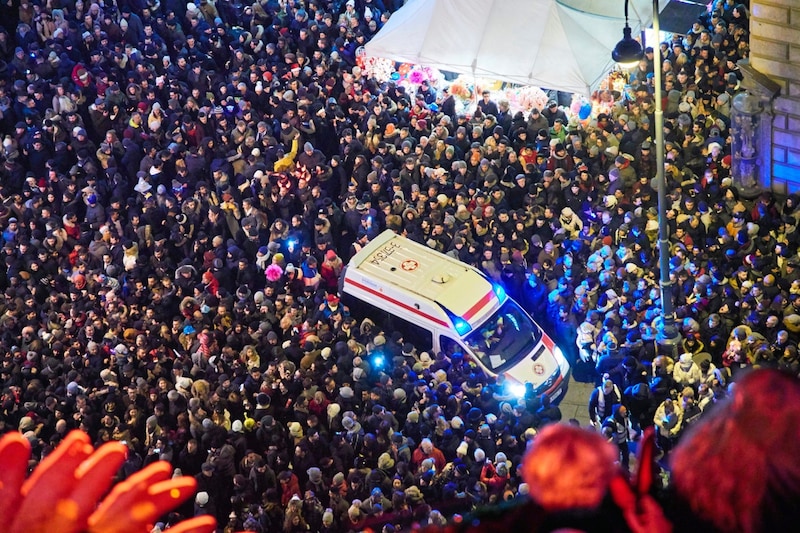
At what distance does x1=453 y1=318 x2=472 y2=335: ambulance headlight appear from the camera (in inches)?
642

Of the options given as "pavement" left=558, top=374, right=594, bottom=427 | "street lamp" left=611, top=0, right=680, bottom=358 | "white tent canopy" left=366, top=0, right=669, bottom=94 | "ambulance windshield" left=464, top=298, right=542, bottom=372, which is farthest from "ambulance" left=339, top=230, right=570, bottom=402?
"white tent canopy" left=366, top=0, right=669, bottom=94

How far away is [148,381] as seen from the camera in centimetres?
1576

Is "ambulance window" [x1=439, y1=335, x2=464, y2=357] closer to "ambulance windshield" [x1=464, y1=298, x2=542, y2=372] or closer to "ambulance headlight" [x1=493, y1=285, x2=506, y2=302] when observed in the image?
"ambulance windshield" [x1=464, y1=298, x2=542, y2=372]

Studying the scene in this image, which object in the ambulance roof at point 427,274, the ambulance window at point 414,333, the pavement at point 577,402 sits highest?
the ambulance roof at point 427,274

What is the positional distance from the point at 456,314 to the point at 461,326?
196 mm

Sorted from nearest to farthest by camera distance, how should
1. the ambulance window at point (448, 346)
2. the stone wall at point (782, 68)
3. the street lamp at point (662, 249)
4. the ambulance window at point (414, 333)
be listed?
the street lamp at point (662, 249)
the ambulance window at point (448, 346)
the ambulance window at point (414, 333)
the stone wall at point (782, 68)

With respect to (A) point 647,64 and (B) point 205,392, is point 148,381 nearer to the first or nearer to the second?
(B) point 205,392

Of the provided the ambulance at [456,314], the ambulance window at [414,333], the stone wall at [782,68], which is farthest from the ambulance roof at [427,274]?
the stone wall at [782,68]

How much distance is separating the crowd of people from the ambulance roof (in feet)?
1.79

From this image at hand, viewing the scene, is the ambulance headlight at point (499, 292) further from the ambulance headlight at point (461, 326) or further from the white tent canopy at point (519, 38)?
the white tent canopy at point (519, 38)

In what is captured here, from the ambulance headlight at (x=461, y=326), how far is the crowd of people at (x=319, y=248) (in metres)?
0.54

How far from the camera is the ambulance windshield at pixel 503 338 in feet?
53.8

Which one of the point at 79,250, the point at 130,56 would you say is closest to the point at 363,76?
the point at 130,56

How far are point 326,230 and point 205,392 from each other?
3.93 meters
